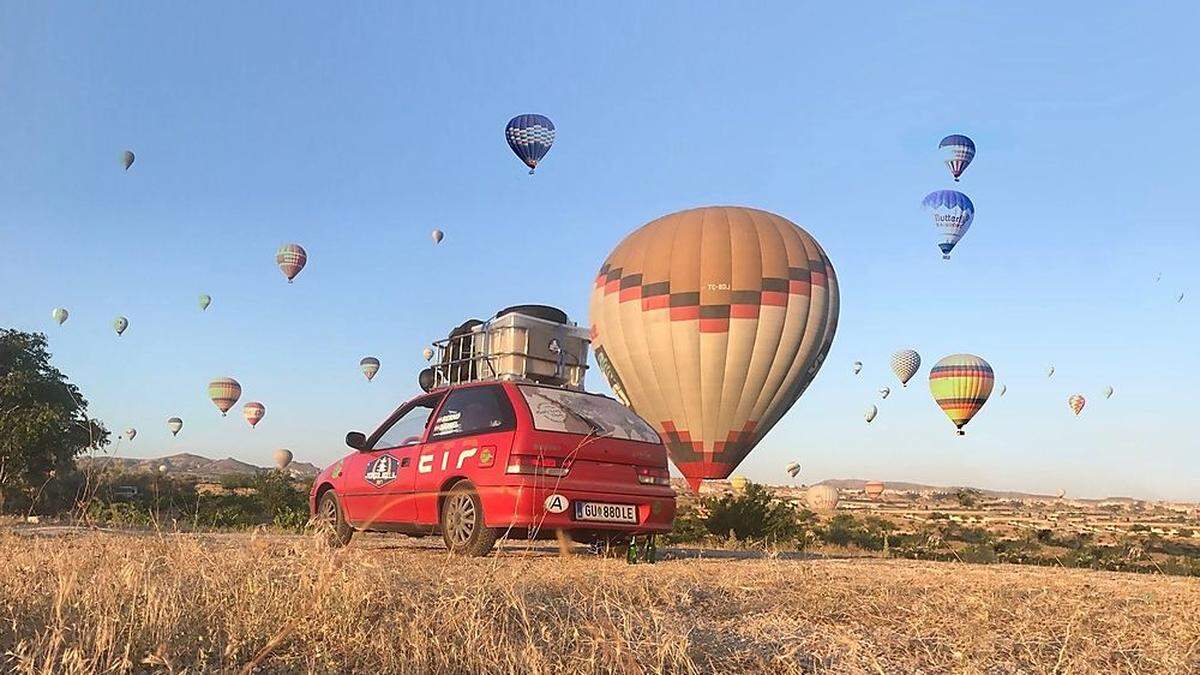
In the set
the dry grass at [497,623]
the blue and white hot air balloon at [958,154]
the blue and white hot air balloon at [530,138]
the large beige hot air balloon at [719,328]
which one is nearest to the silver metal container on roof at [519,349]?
the dry grass at [497,623]

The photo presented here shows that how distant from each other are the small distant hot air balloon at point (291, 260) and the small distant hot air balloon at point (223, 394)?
1221 centimetres

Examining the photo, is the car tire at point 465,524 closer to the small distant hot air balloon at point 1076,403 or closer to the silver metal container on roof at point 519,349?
the silver metal container on roof at point 519,349

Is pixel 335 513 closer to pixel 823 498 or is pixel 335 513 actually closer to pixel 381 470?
pixel 381 470

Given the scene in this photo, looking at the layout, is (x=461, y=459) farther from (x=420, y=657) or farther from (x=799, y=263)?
(x=799, y=263)

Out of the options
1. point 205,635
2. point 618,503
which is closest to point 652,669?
point 205,635

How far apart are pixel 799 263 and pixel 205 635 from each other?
101 ft

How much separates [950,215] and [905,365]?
1791 centimetres

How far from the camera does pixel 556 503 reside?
7.49 metres

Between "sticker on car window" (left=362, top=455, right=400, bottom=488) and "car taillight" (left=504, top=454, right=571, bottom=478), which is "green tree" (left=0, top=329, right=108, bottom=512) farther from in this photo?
"car taillight" (left=504, top=454, right=571, bottom=478)

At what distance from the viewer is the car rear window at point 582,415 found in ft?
25.8

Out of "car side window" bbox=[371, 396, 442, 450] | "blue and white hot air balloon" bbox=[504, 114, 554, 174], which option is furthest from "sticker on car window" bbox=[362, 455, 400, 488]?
"blue and white hot air balloon" bbox=[504, 114, 554, 174]

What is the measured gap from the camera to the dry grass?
2.87 meters

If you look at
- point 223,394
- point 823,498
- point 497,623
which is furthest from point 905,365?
point 497,623

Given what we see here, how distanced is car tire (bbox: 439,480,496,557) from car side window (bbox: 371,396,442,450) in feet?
3.18
